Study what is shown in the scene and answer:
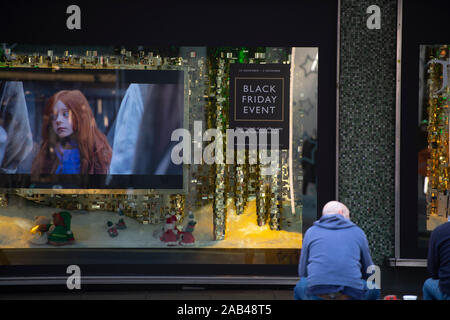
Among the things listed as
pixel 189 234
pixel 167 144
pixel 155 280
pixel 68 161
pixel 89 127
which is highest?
pixel 89 127

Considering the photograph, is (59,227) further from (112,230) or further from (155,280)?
(155,280)

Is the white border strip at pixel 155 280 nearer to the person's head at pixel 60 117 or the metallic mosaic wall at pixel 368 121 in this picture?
the metallic mosaic wall at pixel 368 121

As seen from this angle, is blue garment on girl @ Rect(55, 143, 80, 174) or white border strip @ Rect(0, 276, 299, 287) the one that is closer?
white border strip @ Rect(0, 276, 299, 287)

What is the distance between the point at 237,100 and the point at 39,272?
3.17 m

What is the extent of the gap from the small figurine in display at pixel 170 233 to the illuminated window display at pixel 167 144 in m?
0.01

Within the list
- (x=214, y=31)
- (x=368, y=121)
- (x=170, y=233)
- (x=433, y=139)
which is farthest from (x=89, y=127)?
(x=433, y=139)

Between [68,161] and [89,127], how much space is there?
0.48 metres

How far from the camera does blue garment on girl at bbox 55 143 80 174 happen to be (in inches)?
212

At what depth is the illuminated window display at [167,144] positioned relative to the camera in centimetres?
536

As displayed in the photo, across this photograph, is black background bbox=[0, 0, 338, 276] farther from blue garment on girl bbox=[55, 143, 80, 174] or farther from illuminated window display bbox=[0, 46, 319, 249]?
blue garment on girl bbox=[55, 143, 80, 174]

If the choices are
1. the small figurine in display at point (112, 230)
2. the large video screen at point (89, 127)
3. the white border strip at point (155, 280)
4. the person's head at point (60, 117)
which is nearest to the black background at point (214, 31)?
the white border strip at point (155, 280)

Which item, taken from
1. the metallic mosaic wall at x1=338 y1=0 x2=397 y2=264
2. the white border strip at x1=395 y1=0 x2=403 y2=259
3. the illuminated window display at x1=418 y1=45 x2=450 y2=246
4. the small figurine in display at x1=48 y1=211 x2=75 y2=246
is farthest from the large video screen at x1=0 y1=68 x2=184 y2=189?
the illuminated window display at x1=418 y1=45 x2=450 y2=246

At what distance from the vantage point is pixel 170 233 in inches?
213

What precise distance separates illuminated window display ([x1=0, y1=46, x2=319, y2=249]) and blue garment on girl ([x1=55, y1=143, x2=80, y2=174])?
12 millimetres
